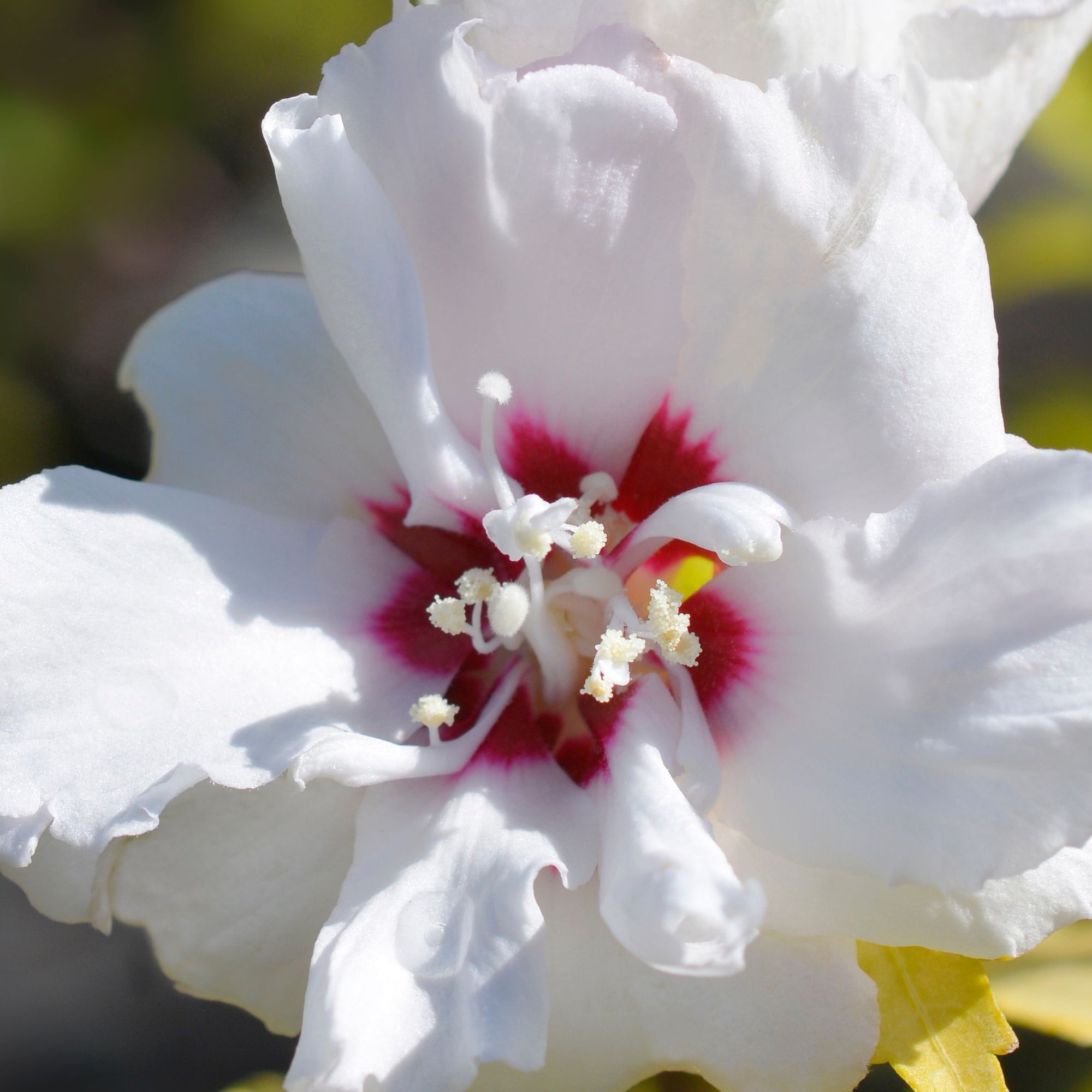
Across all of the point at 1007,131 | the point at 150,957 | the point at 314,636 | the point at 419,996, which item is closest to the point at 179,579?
the point at 314,636

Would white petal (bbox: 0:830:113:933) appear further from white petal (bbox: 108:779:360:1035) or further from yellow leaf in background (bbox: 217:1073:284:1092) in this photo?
yellow leaf in background (bbox: 217:1073:284:1092)

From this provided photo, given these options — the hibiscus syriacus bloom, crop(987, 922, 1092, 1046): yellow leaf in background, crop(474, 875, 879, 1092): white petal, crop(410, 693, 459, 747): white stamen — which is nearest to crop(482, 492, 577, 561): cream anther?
the hibiscus syriacus bloom

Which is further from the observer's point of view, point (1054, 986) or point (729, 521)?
point (1054, 986)

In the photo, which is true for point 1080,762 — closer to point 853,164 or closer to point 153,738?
point 853,164

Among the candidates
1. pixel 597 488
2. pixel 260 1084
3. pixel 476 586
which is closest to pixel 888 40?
pixel 597 488

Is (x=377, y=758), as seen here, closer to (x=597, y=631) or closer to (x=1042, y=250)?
(x=597, y=631)

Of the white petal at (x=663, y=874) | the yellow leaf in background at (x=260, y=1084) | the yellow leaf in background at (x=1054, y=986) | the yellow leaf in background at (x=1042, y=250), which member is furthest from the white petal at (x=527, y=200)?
the yellow leaf in background at (x=1042, y=250)

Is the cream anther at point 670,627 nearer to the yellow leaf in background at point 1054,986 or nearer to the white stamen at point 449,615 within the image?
the white stamen at point 449,615
